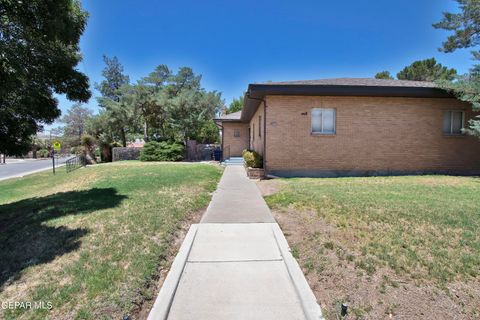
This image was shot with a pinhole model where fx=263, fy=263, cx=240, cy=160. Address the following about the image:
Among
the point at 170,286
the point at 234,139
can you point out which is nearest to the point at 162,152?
the point at 234,139

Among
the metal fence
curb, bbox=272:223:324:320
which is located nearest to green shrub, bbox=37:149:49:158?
the metal fence

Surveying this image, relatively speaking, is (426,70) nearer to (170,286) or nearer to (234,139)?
(234,139)

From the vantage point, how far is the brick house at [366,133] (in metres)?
10.3

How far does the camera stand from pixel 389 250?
364cm

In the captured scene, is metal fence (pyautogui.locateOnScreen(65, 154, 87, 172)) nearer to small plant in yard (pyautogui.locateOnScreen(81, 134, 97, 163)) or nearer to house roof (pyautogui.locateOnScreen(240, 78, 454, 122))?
small plant in yard (pyautogui.locateOnScreen(81, 134, 97, 163))

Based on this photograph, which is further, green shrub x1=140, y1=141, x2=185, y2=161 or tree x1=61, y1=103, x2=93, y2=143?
tree x1=61, y1=103, x2=93, y2=143

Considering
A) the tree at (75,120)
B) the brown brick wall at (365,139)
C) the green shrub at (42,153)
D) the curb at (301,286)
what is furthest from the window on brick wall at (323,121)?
the green shrub at (42,153)

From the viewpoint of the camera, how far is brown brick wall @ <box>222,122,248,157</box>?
786 inches

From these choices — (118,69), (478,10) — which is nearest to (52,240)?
(478,10)

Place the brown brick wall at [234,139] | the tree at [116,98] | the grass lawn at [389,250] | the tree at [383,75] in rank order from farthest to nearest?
1. the tree at [383,75]
2. the tree at [116,98]
3. the brown brick wall at [234,139]
4. the grass lawn at [389,250]

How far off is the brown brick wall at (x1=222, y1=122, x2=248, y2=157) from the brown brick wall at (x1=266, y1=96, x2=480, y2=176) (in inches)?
381

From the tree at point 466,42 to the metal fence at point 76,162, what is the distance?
22193 millimetres

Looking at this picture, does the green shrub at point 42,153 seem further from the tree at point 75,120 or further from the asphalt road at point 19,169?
the asphalt road at point 19,169

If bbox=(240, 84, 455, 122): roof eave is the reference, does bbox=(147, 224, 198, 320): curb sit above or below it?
below
